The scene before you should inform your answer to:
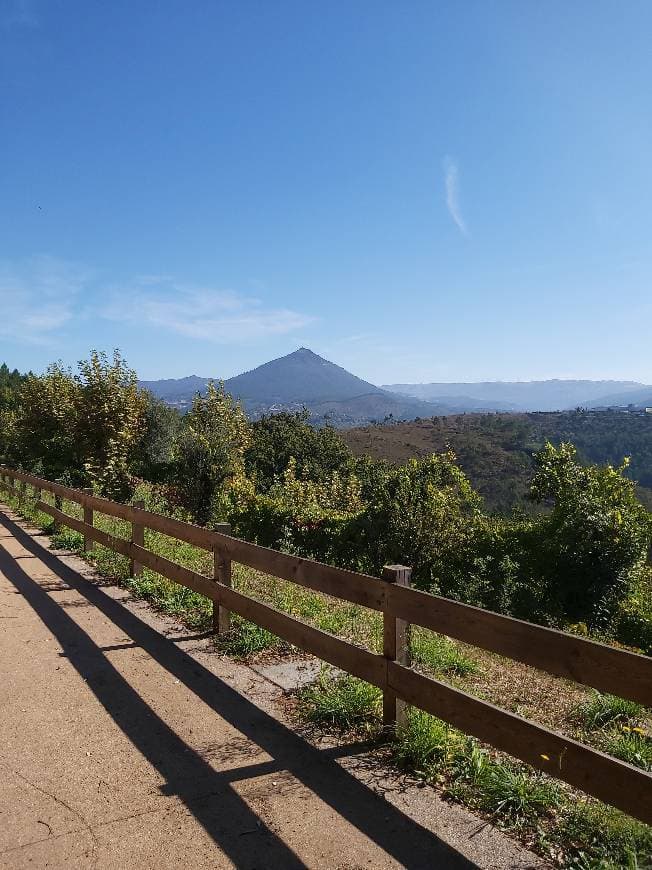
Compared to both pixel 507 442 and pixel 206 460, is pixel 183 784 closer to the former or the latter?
pixel 206 460

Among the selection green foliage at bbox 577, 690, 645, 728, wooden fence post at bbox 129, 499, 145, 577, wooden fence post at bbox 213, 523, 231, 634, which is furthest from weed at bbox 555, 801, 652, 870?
wooden fence post at bbox 129, 499, 145, 577

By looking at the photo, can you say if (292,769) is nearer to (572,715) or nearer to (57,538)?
(572,715)

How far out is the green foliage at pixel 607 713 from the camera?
446 centimetres

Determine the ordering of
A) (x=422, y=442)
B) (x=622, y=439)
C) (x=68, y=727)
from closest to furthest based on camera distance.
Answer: (x=68, y=727) → (x=422, y=442) → (x=622, y=439)

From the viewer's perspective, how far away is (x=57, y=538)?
1126cm

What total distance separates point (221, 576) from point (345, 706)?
1.98 meters

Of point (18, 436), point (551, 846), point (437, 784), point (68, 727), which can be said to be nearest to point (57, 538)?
point (68, 727)

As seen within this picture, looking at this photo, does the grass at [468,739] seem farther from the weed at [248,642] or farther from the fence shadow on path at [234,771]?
the fence shadow on path at [234,771]

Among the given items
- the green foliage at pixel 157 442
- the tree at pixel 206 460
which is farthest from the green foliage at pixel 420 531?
the green foliage at pixel 157 442

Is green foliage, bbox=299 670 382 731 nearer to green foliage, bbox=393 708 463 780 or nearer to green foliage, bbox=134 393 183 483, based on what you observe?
green foliage, bbox=393 708 463 780

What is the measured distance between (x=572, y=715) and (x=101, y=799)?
309cm

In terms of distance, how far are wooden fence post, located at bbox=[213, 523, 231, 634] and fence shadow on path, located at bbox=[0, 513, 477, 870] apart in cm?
43

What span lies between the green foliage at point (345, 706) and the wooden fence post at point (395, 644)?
0.84 ft

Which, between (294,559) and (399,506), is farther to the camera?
(399,506)
